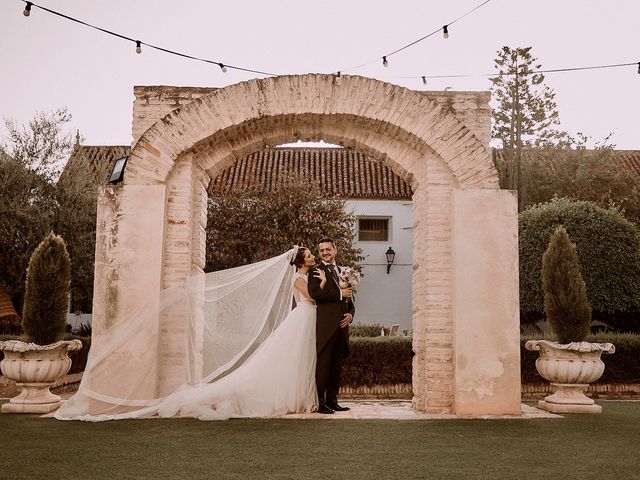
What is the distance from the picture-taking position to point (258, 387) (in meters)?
6.66

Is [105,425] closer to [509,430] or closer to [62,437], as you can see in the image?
[62,437]

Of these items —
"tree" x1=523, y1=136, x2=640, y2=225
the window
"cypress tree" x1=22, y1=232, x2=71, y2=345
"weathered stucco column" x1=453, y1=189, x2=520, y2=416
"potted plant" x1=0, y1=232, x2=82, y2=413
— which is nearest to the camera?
"weathered stucco column" x1=453, y1=189, x2=520, y2=416

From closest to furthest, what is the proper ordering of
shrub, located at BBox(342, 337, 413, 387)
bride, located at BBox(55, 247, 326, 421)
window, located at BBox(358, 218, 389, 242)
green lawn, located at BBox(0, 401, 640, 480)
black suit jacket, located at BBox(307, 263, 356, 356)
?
green lawn, located at BBox(0, 401, 640, 480)
bride, located at BBox(55, 247, 326, 421)
black suit jacket, located at BBox(307, 263, 356, 356)
shrub, located at BBox(342, 337, 413, 387)
window, located at BBox(358, 218, 389, 242)

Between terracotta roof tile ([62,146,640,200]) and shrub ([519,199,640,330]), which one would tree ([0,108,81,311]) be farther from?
shrub ([519,199,640,330])

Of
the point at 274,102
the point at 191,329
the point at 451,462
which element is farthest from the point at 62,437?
the point at 274,102

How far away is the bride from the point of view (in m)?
6.50

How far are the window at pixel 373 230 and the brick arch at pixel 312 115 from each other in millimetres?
15690

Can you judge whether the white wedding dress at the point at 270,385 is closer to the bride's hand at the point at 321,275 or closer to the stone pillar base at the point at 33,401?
the bride's hand at the point at 321,275

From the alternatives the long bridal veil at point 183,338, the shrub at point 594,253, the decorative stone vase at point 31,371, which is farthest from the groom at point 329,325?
the shrub at point 594,253

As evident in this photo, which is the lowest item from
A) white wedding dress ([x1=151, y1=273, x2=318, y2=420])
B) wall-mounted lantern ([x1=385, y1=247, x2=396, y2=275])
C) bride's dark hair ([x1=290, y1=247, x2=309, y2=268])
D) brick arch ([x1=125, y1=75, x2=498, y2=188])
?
white wedding dress ([x1=151, y1=273, x2=318, y2=420])

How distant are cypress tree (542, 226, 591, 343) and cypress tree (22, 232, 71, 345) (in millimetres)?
5935

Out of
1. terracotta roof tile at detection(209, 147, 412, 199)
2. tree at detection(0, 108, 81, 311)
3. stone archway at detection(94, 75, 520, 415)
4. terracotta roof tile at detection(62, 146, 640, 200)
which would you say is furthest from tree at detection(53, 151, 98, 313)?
stone archway at detection(94, 75, 520, 415)

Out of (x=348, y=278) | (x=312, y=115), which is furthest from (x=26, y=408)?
(x=312, y=115)

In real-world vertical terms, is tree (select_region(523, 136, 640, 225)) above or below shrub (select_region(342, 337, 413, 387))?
above
